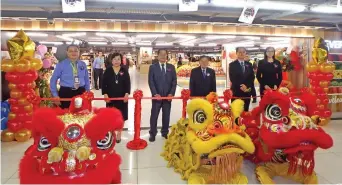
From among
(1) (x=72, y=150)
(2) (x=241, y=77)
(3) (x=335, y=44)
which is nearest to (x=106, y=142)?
(1) (x=72, y=150)

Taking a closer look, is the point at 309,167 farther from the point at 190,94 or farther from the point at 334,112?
the point at 334,112

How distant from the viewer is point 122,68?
385 cm

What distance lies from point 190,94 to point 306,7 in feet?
10.5

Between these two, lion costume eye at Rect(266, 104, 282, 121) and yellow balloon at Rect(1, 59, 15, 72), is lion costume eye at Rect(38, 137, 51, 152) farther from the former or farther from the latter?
yellow balloon at Rect(1, 59, 15, 72)

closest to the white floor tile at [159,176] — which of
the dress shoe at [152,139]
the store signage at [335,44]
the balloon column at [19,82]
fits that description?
the dress shoe at [152,139]

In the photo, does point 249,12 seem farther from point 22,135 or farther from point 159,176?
point 22,135

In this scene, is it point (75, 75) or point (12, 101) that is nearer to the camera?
point (75, 75)

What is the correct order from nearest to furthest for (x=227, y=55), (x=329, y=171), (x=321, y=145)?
(x=321, y=145), (x=329, y=171), (x=227, y=55)

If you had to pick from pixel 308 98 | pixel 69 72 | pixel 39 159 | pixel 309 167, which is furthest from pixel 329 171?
pixel 69 72

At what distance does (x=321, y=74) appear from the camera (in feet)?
17.1

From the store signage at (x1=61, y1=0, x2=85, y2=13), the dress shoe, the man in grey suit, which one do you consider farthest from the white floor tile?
the store signage at (x1=61, y1=0, x2=85, y2=13)

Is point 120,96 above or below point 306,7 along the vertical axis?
below

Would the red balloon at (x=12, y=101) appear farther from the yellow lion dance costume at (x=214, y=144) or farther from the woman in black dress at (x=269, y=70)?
the woman in black dress at (x=269, y=70)

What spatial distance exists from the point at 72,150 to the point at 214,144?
1162 mm
